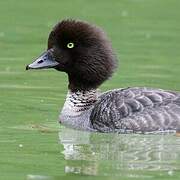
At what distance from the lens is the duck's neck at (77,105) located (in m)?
15.4

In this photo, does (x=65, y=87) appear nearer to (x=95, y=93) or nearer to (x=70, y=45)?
(x=95, y=93)

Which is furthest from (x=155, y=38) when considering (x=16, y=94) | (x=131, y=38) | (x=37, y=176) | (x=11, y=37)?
(x=37, y=176)

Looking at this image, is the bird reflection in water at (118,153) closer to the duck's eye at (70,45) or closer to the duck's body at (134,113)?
the duck's body at (134,113)

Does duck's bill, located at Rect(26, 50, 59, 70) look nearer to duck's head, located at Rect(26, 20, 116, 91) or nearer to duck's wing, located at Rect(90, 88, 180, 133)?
duck's head, located at Rect(26, 20, 116, 91)

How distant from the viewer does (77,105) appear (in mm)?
15617

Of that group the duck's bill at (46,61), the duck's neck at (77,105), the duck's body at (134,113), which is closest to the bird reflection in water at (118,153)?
the duck's body at (134,113)

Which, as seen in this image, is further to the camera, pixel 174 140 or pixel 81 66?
pixel 81 66

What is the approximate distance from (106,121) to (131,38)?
Answer: 711cm

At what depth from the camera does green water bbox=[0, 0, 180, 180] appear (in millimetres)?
12812

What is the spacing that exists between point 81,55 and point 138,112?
4.53 feet

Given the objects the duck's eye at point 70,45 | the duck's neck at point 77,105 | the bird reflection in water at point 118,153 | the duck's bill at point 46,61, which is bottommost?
the bird reflection in water at point 118,153

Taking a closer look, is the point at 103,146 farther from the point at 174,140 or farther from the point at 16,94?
the point at 16,94

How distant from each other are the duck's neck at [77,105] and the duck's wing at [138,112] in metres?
0.41

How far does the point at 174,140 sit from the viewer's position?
563 inches
